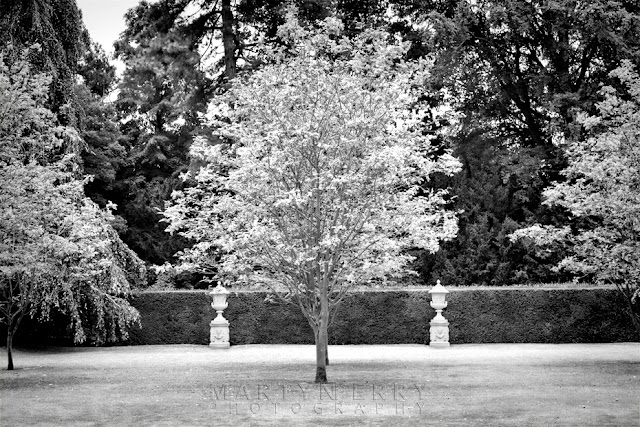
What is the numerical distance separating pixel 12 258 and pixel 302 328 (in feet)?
32.5

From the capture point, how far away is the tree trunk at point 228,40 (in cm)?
2817

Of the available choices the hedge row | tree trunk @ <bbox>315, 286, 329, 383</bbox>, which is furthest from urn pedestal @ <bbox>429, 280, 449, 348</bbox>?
tree trunk @ <bbox>315, 286, 329, 383</bbox>

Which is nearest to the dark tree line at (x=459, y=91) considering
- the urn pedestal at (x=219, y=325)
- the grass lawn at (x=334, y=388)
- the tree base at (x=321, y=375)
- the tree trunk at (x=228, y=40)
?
the tree trunk at (x=228, y=40)

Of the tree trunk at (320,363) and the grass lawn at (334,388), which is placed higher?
the tree trunk at (320,363)

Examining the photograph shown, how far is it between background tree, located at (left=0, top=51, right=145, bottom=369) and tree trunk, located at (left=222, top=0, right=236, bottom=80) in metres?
8.81

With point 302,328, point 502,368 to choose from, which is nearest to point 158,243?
point 302,328

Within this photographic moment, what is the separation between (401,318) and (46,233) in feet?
34.1

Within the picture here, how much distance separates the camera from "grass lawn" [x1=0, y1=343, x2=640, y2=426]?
950 cm

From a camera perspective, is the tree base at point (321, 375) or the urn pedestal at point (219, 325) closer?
the tree base at point (321, 375)

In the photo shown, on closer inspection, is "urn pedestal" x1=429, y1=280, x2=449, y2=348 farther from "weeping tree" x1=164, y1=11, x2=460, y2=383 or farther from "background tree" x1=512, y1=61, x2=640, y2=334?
"weeping tree" x1=164, y1=11, x2=460, y2=383

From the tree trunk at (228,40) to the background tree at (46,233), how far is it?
8806 millimetres

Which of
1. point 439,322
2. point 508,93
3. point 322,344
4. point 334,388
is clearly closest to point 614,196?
point 322,344

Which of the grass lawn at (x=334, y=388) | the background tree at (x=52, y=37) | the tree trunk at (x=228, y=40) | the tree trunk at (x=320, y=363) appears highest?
the tree trunk at (x=228, y=40)

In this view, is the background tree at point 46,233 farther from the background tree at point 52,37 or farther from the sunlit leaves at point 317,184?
the sunlit leaves at point 317,184
